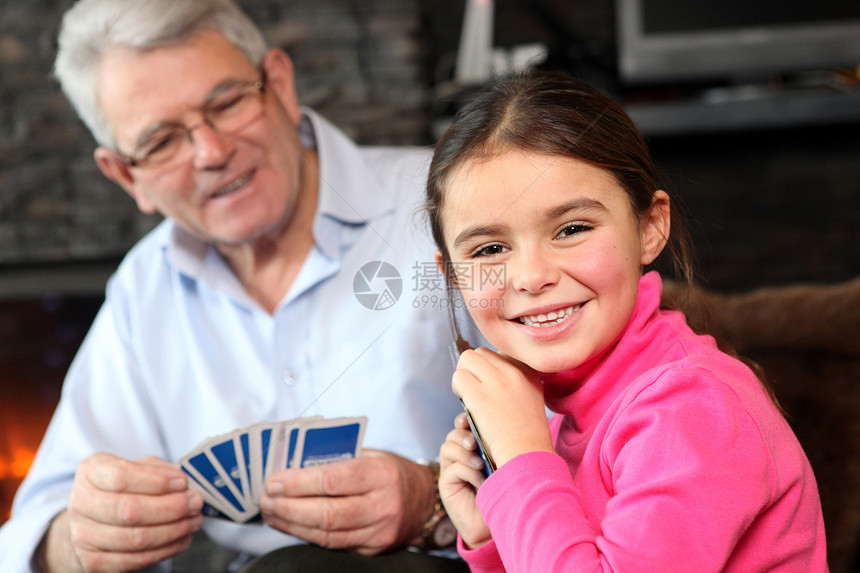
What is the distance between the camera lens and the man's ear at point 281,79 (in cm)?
124

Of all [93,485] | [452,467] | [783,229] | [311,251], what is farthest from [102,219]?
[783,229]

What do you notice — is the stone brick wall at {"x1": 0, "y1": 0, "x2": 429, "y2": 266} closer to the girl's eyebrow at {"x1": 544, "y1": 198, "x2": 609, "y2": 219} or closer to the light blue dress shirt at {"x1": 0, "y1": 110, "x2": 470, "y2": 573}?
the light blue dress shirt at {"x1": 0, "y1": 110, "x2": 470, "y2": 573}

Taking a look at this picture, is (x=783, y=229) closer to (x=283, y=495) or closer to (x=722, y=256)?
(x=722, y=256)

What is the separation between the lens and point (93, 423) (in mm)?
1189

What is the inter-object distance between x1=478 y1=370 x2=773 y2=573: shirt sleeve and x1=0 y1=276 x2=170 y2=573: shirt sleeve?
0.74 m

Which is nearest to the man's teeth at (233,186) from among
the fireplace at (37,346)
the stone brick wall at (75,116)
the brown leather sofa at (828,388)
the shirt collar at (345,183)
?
the shirt collar at (345,183)

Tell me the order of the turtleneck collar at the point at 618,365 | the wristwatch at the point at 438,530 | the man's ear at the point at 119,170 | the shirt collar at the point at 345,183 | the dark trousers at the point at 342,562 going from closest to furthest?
the turtleneck collar at the point at 618,365, the dark trousers at the point at 342,562, the wristwatch at the point at 438,530, the shirt collar at the point at 345,183, the man's ear at the point at 119,170

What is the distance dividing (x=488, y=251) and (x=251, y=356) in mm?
611

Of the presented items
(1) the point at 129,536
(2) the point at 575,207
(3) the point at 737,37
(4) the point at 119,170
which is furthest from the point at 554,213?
(3) the point at 737,37

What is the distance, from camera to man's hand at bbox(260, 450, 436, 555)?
901 mm

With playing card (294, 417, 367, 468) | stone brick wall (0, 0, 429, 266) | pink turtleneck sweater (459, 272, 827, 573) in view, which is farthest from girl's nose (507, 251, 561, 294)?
stone brick wall (0, 0, 429, 266)

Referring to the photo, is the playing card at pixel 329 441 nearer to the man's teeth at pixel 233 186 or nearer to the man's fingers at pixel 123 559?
the man's fingers at pixel 123 559

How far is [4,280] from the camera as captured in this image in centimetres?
235

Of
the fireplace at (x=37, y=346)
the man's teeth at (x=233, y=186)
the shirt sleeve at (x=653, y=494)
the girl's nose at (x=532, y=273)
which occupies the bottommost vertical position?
the fireplace at (x=37, y=346)
